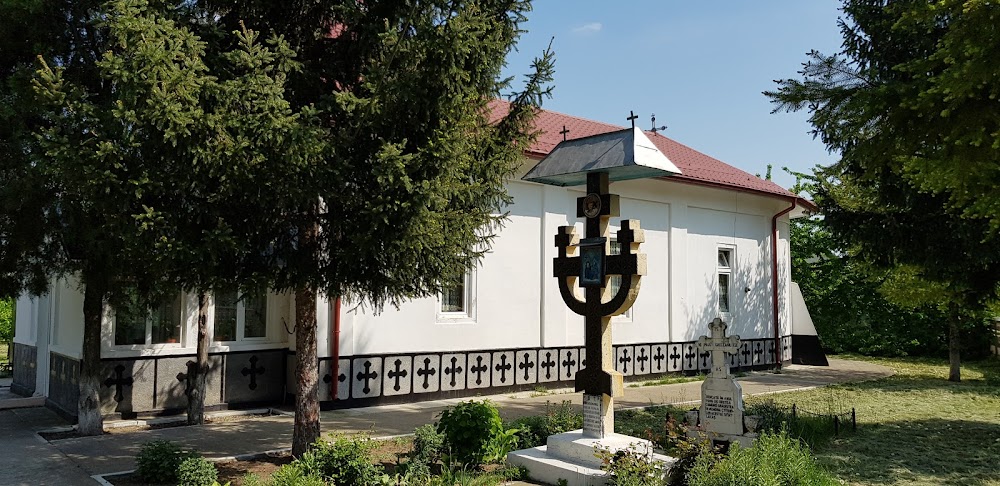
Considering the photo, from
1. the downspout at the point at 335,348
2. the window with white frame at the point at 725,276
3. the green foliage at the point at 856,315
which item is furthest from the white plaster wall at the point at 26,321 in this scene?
the green foliage at the point at 856,315

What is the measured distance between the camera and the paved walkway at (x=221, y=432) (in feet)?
25.7

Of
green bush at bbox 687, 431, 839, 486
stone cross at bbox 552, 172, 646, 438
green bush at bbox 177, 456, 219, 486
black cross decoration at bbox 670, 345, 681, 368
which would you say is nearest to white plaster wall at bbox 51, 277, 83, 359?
green bush at bbox 177, 456, 219, 486

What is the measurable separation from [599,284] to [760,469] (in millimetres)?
2574

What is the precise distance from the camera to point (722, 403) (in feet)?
26.4

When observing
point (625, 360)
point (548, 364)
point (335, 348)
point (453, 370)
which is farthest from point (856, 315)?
point (335, 348)

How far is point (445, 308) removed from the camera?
1359 cm

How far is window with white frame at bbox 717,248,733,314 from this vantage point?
A: 19.2 meters

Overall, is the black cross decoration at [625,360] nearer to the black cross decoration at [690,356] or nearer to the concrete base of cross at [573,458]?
the black cross decoration at [690,356]

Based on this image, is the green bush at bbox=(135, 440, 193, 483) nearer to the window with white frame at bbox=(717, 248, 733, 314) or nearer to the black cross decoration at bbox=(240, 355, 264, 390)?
the black cross decoration at bbox=(240, 355, 264, 390)

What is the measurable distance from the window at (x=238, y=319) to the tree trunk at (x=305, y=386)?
13.8 ft

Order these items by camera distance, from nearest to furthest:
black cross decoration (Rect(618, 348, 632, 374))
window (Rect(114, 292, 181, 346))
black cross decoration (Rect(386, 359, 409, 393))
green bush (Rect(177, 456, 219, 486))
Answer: green bush (Rect(177, 456, 219, 486)) → window (Rect(114, 292, 181, 346)) → black cross decoration (Rect(386, 359, 409, 393)) → black cross decoration (Rect(618, 348, 632, 374))

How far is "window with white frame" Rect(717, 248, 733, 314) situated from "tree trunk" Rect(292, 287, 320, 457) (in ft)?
45.6

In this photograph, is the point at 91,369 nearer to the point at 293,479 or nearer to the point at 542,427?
the point at 293,479

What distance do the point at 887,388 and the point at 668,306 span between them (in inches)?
196
